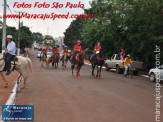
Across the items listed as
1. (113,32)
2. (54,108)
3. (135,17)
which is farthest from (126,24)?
(54,108)

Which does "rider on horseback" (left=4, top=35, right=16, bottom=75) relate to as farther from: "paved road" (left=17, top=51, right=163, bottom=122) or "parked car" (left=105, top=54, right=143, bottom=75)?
"parked car" (left=105, top=54, right=143, bottom=75)

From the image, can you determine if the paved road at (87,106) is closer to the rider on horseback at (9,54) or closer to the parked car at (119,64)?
the rider on horseback at (9,54)

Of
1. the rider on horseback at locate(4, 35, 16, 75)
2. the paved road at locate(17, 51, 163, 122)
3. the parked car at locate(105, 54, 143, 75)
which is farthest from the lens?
the parked car at locate(105, 54, 143, 75)

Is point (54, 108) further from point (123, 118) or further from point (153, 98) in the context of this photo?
point (153, 98)

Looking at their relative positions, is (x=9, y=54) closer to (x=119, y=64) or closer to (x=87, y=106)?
(x=87, y=106)

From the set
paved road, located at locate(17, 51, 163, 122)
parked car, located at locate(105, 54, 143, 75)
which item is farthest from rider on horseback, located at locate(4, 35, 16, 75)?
parked car, located at locate(105, 54, 143, 75)

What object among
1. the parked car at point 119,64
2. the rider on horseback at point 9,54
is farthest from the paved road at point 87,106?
the parked car at point 119,64

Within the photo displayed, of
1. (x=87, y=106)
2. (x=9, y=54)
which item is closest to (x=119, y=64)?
(x=9, y=54)

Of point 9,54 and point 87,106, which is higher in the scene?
point 9,54

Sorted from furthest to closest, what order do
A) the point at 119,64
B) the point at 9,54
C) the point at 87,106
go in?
1. the point at 119,64
2. the point at 9,54
3. the point at 87,106

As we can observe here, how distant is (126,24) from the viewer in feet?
85.6

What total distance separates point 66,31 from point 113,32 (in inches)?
2333

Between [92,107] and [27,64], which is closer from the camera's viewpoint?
[92,107]

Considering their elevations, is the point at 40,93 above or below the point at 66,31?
below
